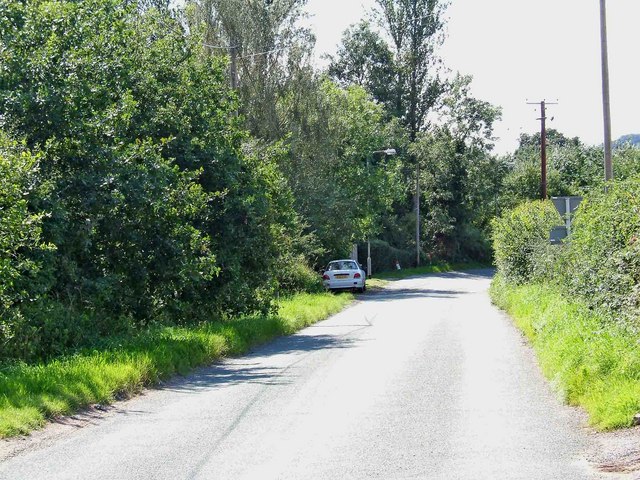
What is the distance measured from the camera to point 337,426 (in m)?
10.0

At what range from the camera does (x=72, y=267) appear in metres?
16.7

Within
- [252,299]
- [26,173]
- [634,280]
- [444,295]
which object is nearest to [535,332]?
[634,280]

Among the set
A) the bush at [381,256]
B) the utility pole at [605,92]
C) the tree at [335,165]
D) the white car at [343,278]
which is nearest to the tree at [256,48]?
the tree at [335,165]

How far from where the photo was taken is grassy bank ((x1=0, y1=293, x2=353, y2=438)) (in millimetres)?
10742

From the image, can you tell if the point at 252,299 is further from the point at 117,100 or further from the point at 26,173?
the point at 26,173

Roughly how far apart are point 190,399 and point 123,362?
1911 mm

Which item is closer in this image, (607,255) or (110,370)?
(110,370)

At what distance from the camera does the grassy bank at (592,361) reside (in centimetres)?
976

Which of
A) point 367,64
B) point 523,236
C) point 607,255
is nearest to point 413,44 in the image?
point 367,64

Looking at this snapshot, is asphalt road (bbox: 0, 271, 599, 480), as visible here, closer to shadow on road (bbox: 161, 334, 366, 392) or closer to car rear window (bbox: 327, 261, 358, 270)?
shadow on road (bbox: 161, 334, 366, 392)

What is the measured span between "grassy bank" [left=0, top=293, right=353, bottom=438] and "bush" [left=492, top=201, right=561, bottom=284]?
11.6 m

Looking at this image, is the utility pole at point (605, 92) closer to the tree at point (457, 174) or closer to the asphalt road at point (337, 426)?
the asphalt road at point (337, 426)

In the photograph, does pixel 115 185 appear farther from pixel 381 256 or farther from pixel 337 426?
pixel 381 256

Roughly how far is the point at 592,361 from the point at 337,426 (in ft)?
11.7
